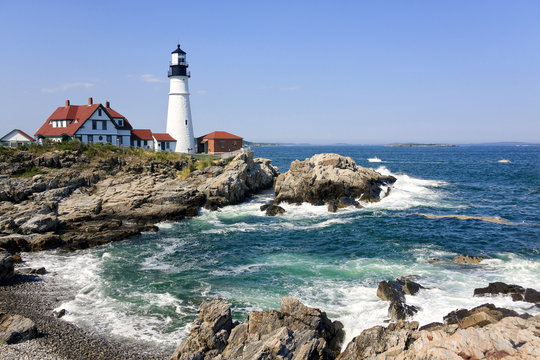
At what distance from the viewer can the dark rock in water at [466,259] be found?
2147 centimetres

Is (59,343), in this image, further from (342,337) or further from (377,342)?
(377,342)

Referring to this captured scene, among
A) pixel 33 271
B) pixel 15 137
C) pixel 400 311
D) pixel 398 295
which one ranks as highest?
pixel 15 137

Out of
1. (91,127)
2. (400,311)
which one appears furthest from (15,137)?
(400,311)

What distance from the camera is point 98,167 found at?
40.1 m

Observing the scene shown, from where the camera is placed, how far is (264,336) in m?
12.3

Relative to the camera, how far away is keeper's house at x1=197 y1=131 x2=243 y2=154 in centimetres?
5762

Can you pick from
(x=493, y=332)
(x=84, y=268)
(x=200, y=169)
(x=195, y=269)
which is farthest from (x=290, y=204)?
(x=493, y=332)

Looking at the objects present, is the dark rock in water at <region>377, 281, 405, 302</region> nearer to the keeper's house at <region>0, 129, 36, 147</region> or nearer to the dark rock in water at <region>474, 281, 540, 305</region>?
the dark rock in water at <region>474, 281, 540, 305</region>

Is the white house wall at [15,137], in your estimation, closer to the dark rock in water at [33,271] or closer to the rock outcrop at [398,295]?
the dark rock in water at [33,271]

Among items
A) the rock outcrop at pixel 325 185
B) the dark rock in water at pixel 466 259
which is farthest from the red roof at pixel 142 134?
the dark rock in water at pixel 466 259

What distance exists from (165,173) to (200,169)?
3807mm

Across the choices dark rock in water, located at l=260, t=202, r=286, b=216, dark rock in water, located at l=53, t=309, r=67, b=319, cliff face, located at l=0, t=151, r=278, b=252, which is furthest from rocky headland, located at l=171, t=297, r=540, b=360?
dark rock in water, located at l=260, t=202, r=286, b=216

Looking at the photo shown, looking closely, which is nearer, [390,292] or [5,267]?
[390,292]

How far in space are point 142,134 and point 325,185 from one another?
28289 millimetres
